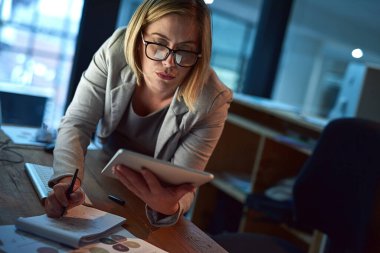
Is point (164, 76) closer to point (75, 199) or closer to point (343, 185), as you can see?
point (75, 199)

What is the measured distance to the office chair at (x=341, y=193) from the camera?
1738mm

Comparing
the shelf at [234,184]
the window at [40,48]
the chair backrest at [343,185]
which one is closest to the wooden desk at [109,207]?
the chair backrest at [343,185]

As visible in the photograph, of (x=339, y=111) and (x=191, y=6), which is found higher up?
(x=191, y=6)

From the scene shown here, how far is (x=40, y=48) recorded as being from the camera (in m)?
2.49

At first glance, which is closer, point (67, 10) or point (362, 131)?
point (362, 131)

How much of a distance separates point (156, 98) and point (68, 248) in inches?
26.6

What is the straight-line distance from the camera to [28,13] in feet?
7.75

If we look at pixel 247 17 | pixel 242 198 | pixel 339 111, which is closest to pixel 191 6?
pixel 242 198

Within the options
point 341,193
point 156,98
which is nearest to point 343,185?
point 341,193

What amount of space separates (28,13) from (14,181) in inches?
53.1

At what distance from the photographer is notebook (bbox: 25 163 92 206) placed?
1212mm

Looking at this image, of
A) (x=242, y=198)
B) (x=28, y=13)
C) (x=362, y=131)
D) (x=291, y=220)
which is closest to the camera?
(x=362, y=131)

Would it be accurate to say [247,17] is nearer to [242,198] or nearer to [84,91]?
[242,198]

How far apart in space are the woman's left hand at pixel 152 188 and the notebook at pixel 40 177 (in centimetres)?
19
